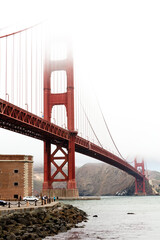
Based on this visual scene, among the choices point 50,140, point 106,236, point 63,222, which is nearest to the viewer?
point 106,236

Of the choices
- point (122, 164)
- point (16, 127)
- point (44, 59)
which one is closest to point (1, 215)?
point (16, 127)

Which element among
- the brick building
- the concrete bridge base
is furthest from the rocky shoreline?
the concrete bridge base

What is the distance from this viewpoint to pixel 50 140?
192 ft

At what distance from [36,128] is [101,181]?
100434mm

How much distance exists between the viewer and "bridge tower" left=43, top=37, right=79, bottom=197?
188 ft

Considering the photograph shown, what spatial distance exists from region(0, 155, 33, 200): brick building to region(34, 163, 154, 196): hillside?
8569 centimetres

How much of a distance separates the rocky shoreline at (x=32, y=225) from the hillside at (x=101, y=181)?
105 metres

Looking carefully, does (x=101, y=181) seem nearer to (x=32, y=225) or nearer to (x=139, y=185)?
(x=139, y=185)

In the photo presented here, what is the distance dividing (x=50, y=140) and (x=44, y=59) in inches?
437

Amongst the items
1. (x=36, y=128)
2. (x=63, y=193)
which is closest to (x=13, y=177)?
(x=36, y=128)

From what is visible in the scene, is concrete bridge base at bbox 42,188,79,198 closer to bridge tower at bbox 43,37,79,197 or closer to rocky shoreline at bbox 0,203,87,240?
bridge tower at bbox 43,37,79,197

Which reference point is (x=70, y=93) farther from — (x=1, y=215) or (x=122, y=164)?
(x=1, y=215)

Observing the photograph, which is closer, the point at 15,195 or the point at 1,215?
the point at 1,215

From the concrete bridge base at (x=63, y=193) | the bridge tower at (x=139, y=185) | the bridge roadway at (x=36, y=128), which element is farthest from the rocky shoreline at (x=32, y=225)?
the bridge tower at (x=139, y=185)
